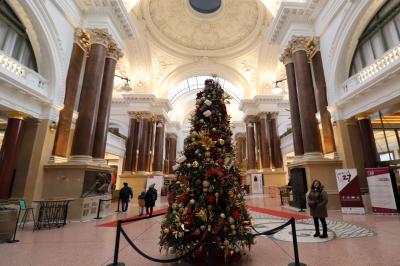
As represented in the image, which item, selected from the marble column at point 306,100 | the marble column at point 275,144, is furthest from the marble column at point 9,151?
the marble column at point 275,144

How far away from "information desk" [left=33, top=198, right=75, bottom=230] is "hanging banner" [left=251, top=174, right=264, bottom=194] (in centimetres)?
1437

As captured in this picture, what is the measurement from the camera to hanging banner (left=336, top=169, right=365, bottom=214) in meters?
7.18

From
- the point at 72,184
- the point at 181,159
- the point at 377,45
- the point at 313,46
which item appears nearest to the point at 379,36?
the point at 377,45

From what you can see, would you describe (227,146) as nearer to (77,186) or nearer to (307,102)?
(77,186)

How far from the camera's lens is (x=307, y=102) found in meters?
9.55

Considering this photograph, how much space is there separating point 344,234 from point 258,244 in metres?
2.10

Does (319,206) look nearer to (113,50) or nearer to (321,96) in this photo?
(321,96)

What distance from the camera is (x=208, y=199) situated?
3.13 metres

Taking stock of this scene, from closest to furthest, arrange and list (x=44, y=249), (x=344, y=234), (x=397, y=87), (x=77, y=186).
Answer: (x=44, y=249) < (x=344, y=234) < (x=397, y=87) < (x=77, y=186)

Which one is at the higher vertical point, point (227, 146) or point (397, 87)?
point (397, 87)

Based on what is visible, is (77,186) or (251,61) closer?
(77,186)

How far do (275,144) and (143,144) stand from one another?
1151cm

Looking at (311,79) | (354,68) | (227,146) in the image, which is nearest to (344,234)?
(227,146)

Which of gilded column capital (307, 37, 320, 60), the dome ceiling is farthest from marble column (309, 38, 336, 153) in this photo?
the dome ceiling
